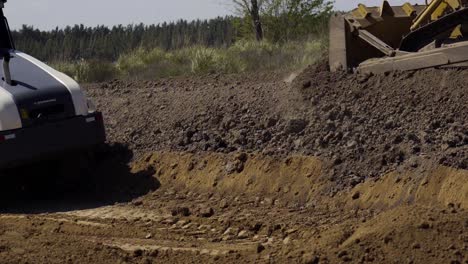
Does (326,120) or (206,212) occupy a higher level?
(326,120)

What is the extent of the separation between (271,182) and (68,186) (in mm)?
2728

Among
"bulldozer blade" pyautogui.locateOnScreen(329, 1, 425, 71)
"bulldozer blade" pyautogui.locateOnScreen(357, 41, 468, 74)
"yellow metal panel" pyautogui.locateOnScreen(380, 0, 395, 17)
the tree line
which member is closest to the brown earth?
"bulldozer blade" pyautogui.locateOnScreen(357, 41, 468, 74)

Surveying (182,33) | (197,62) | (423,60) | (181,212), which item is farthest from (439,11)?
(182,33)

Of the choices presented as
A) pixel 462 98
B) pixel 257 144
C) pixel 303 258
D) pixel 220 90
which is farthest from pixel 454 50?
pixel 303 258

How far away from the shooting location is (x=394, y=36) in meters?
12.4

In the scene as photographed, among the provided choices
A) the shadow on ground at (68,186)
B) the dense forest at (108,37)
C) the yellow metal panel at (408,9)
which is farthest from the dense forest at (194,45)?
the shadow on ground at (68,186)

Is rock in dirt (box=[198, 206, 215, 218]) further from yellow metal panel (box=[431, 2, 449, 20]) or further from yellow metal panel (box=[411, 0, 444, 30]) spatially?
yellow metal panel (box=[431, 2, 449, 20])

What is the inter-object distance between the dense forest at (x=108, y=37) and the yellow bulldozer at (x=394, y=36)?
17.1 meters

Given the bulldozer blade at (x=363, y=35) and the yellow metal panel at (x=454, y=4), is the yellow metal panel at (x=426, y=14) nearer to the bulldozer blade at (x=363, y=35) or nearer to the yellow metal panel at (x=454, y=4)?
the yellow metal panel at (x=454, y=4)

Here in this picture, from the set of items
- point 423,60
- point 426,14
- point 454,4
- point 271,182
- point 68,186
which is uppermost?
point 454,4

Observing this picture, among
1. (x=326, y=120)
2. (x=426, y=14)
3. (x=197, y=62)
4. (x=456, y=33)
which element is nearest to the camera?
(x=326, y=120)

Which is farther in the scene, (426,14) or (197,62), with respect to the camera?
(197,62)

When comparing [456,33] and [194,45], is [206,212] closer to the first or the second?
[456,33]

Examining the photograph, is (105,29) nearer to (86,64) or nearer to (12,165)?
(86,64)
